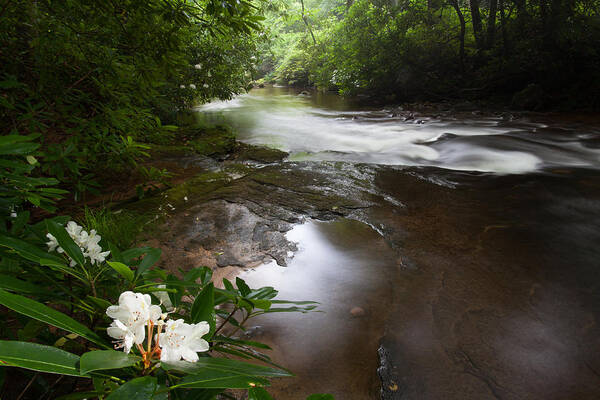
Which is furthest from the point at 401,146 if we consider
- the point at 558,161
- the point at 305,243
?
the point at 305,243

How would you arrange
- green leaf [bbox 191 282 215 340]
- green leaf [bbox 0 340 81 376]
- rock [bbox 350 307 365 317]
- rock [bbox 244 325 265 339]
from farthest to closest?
rock [bbox 350 307 365 317] → rock [bbox 244 325 265 339] → green leaf [bbox 191 282 215 340] → green leaf [bbox 0 340 81 376]

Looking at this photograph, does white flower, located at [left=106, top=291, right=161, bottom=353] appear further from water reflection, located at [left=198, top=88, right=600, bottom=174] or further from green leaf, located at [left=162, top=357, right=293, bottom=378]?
water reflection, located at [left=198, top=88, right=600, bottom=174]

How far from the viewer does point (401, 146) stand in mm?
5719

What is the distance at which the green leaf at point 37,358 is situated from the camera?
1.27ft

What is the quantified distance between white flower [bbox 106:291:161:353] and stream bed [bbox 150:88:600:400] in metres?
0.99

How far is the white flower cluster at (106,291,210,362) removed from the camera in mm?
529

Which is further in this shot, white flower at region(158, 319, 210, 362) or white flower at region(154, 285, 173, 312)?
white flower at region(154, 285, 173, 312)

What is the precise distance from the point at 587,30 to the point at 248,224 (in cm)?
871

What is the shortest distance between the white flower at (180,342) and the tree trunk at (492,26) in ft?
34.5

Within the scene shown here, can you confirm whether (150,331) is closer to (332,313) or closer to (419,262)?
(332,313)

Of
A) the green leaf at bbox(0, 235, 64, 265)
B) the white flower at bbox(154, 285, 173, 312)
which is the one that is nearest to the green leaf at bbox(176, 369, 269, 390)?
the white flower at bbox(154, 285, 173, 312)

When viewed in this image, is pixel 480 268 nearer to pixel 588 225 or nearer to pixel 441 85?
pixel 588 225

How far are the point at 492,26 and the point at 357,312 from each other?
9.80 metres

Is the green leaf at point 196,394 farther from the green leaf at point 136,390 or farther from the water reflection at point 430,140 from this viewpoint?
the water reflection at point 430,140
